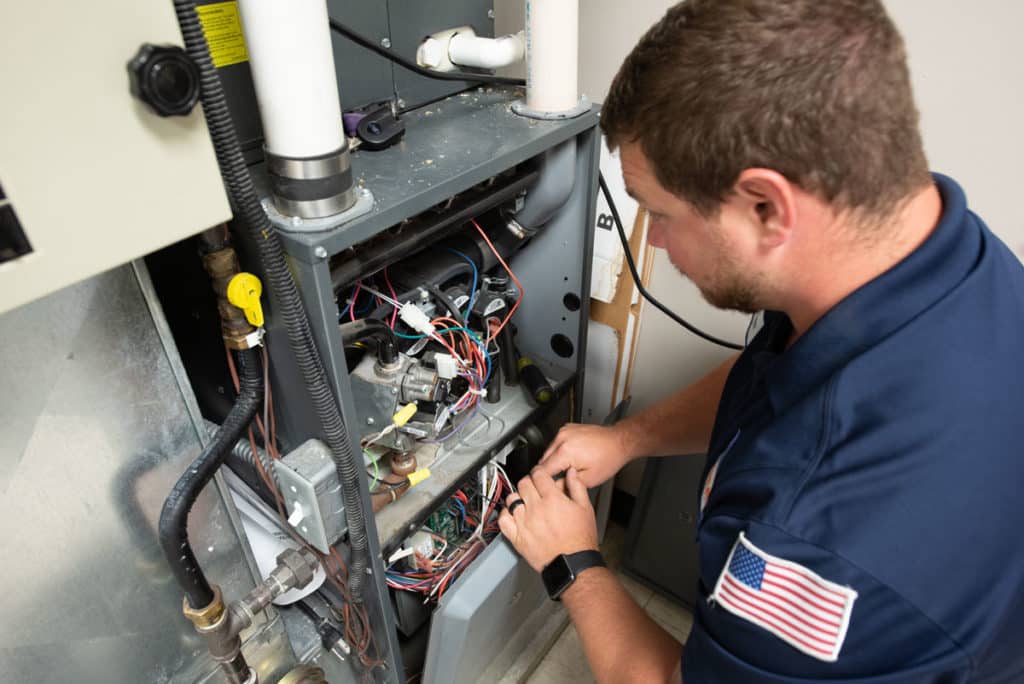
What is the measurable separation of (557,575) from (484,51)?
0.72 meters

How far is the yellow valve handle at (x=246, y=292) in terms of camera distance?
66 cm

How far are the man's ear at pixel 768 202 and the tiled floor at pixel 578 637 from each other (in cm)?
99

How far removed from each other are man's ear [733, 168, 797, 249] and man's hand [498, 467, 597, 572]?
19.5 inches

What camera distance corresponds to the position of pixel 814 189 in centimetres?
60

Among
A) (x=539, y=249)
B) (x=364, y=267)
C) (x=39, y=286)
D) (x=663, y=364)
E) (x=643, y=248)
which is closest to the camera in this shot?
(x=39, y=286)

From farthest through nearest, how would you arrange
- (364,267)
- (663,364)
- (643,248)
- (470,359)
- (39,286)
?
(663,364), (643,248), (470,359), (364,267), (39,286)

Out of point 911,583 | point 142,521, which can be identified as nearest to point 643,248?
point 911,583

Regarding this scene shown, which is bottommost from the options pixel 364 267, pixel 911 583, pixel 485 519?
pixel 485 519

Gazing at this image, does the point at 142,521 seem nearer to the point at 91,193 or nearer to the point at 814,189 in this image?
the point at 91,193

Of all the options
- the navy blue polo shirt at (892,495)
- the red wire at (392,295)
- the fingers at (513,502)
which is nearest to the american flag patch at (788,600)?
the navy blue polo shirt at (892,495)

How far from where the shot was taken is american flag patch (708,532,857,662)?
579mm

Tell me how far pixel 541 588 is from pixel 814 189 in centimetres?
96

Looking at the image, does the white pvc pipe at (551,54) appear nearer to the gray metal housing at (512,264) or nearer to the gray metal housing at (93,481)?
the gray metal housing at (512,264)

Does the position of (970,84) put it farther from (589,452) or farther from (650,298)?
(589,452)
